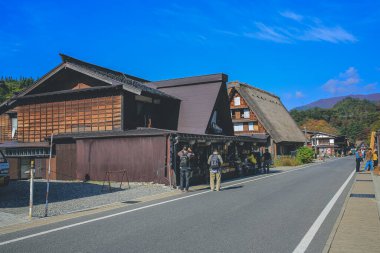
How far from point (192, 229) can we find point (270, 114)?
145 feet

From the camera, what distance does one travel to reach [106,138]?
792 inches

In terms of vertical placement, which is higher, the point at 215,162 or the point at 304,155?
the point at 215,162

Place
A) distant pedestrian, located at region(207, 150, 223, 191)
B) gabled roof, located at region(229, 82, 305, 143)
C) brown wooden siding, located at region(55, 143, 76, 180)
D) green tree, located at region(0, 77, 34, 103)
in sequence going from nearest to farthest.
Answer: distant pedestrian, located at region(207, 150, 223, 191) → brown wooden siding, located at region(55, 143, 76, 180) → gabled roof, located at region(229, 82, 305, 143) → green tree, located at region(0, 77, 34, 103)

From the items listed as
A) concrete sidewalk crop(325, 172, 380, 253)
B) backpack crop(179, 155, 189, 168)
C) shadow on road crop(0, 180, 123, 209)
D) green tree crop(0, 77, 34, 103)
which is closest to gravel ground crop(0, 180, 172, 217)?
shadow on road crop(0, 180, 123, 209)

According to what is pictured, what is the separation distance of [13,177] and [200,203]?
1741cm

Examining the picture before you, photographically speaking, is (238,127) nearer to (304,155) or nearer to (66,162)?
(304,155)

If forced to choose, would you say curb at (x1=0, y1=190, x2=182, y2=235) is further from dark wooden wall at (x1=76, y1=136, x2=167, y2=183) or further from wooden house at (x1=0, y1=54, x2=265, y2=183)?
wooden house at (x1=0, y1=54, x2=265, y2=183)

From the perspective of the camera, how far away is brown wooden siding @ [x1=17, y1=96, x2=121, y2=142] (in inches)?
898

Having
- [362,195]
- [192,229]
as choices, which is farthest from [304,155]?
[192,229]

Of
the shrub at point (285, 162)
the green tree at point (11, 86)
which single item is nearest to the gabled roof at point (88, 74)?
the shrub at point (285, 162)

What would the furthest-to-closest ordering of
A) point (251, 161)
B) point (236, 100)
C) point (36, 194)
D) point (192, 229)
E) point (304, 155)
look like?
point (236, 100) → point (304, 155) → point (251, 161) → point (36, 194) → point (192, 229)

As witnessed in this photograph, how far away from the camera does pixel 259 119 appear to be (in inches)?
A: 1759

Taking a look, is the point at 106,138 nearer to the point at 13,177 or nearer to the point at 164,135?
the point at 164,135

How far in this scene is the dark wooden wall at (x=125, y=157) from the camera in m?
18.0
